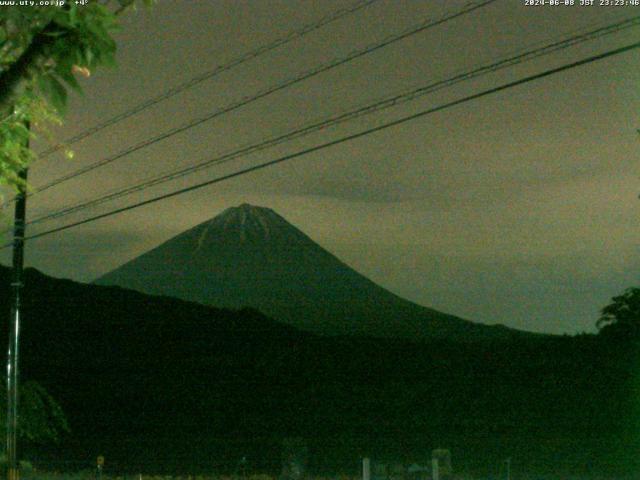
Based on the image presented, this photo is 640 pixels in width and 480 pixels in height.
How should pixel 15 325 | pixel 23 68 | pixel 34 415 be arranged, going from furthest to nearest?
pixel 34 415 < pixel 15 325 < pixel 23 68

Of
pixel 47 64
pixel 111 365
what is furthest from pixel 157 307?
pixel 47 64

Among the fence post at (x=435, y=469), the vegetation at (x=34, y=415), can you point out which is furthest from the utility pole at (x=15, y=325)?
the fence post at (x=435, y=469)

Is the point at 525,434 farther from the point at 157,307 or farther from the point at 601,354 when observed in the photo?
the point at 157,307

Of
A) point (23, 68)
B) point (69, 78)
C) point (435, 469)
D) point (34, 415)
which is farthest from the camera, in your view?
point (34, 415)

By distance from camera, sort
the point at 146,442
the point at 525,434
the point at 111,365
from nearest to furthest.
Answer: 1. the point at 525,434
2. the point at 146,442
3. the point at 111,365

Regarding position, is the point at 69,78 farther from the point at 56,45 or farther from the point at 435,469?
the point at 435,469

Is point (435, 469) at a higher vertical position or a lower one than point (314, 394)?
lower

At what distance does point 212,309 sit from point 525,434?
148 feet

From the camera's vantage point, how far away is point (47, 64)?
466cm

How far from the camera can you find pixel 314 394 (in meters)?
60.0

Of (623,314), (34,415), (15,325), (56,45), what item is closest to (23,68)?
(56,45)

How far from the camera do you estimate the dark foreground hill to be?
142 feet

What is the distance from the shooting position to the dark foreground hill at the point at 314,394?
43.2 m

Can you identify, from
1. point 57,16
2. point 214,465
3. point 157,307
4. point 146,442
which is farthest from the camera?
point 157,307
